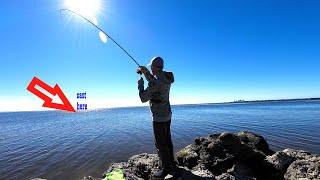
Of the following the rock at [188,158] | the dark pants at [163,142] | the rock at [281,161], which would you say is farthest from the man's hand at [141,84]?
the rock at [281,161]

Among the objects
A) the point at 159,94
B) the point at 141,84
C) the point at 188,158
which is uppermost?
the point at 141,84

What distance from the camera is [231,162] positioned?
819 centimetres

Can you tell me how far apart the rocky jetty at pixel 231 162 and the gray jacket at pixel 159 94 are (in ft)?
5.17

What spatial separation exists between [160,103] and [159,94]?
20 centimetres

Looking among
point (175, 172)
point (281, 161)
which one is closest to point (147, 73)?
point (175, 172)

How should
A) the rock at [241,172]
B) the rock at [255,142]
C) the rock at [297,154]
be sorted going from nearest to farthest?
the rock at [241,172]
the rock at [297,154]
the rock at [255,142]

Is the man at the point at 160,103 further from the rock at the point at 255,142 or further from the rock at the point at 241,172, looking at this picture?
the rock at the point at 255,142

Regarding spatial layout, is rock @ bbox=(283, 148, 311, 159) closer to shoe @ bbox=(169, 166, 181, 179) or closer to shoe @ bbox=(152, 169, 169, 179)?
shoe @ bbox=(169, 166, 181, 179)

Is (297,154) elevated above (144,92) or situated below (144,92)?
below

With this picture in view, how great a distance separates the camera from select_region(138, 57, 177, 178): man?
6.46 metres

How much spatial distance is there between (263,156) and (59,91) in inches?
231

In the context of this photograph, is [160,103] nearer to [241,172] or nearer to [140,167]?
[140,167]

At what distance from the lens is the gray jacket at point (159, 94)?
21.0 ft

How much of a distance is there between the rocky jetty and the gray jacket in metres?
1.58
